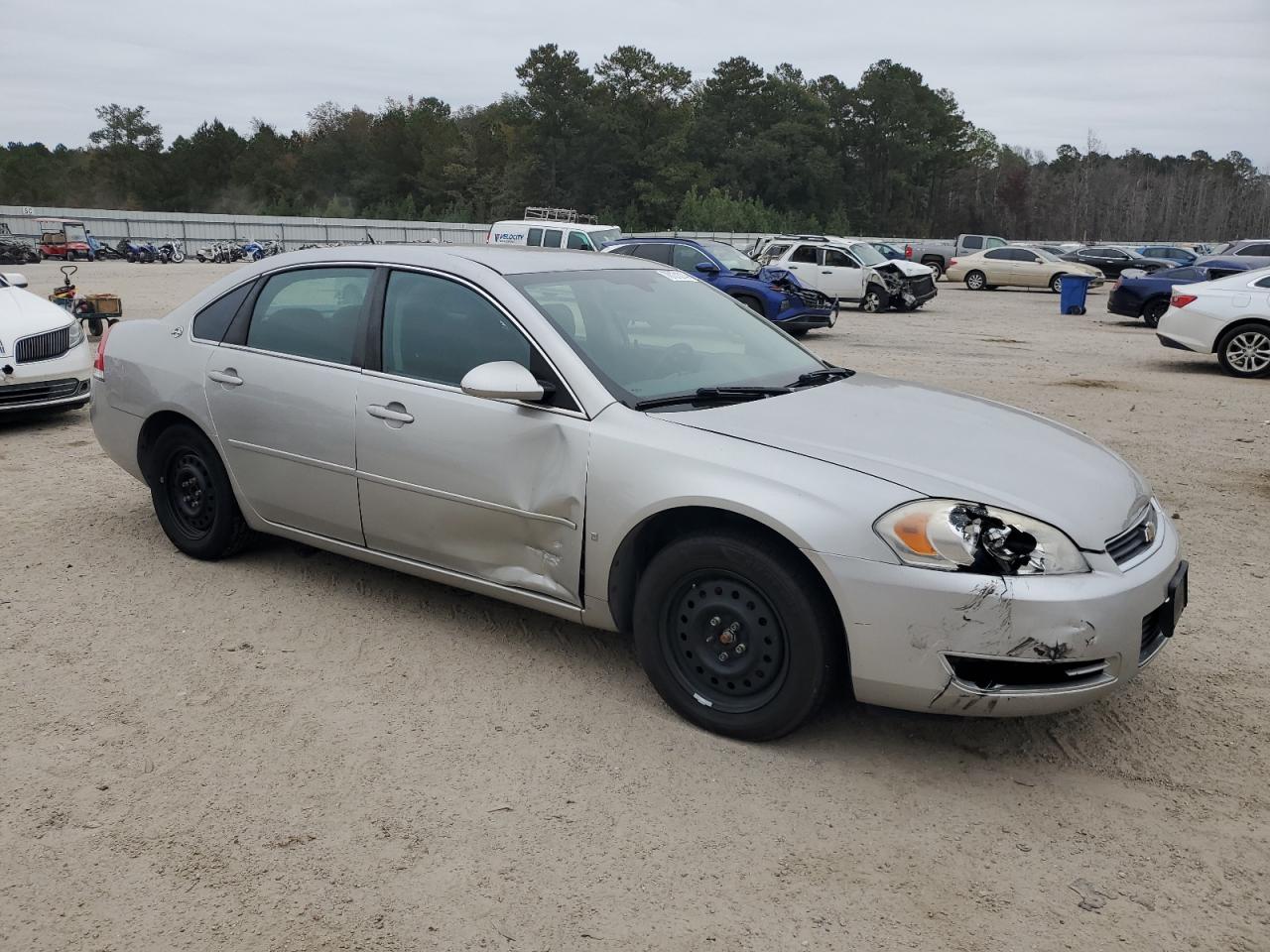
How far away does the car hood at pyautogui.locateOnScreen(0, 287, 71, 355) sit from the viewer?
27.3 feet

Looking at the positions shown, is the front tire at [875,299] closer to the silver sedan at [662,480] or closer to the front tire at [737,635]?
the silver sedan at [662,480]

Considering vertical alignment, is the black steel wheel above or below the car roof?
below

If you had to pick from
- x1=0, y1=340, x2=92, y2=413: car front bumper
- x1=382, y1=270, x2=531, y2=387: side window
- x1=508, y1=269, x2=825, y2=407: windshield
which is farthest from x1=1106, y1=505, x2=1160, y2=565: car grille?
x1=0, y1=340, x2=92, y2=413: car front bumper

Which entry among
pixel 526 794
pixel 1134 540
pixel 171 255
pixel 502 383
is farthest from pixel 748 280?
pixel 171 255

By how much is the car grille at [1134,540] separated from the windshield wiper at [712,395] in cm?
132

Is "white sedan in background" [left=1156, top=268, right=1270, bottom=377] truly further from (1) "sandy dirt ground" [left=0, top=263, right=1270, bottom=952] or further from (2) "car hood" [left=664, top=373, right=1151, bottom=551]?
(2) "car hood" [left=664, top=373, right=1151, bottom=551]

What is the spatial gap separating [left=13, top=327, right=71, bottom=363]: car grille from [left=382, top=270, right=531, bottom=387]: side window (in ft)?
18.2

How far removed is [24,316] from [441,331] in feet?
20.5

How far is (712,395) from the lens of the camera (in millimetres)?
3854

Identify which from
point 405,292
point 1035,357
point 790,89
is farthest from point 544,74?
point 405,292

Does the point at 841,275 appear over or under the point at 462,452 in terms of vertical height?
over

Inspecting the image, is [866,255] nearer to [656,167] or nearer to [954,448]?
[954,448]

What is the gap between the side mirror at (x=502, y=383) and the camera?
12.0 feet

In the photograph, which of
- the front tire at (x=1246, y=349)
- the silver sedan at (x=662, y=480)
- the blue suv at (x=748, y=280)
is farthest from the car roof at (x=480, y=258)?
the blue suv at (x=748, y=280)
